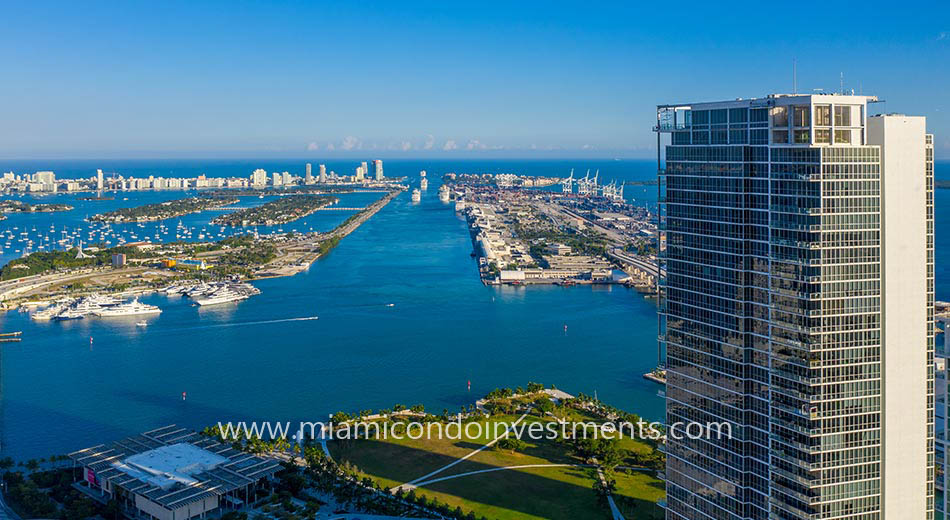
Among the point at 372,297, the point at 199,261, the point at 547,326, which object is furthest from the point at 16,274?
the point at 547,326

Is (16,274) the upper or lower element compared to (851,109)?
lower

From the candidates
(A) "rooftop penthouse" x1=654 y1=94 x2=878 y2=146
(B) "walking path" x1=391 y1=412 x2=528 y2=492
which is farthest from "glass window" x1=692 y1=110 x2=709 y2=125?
(B) "walking path" x1=391 y1=412 x2=528 y2=492

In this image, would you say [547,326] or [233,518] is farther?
[547,326]

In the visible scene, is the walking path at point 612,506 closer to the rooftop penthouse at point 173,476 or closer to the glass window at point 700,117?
the rooftop penthouse at point 173,476

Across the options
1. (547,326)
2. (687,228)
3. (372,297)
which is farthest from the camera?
(372,297)

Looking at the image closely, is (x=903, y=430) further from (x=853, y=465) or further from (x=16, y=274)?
(x=16, y=274)

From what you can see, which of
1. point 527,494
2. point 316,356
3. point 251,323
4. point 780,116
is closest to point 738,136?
point 780,116

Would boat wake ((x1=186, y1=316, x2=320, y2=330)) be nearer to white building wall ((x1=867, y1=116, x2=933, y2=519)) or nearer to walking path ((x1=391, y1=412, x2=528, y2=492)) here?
walking path ((x1=391, y1=412, x2=528, y2=492))
